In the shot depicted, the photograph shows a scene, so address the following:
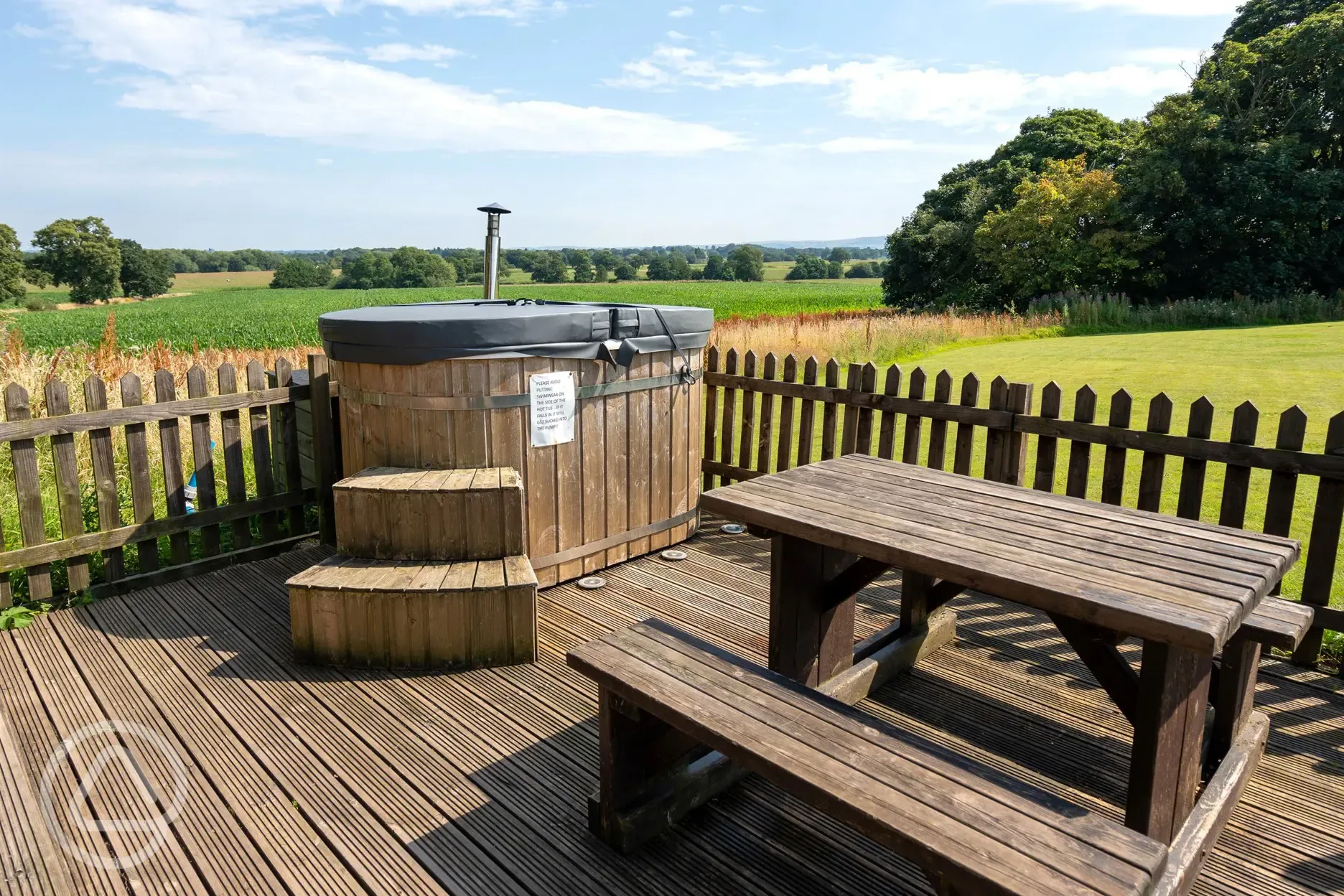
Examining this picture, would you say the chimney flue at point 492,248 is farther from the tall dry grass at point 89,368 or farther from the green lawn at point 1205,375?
the green lawn at point 1205,375

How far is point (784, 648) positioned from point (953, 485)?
959 mm

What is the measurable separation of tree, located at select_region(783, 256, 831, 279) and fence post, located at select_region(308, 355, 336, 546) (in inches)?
3528

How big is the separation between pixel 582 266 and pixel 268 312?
60.8 meters

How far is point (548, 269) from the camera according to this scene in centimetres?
9350

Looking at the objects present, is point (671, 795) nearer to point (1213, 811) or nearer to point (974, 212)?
point (1213, 811)

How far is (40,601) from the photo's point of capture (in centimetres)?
460

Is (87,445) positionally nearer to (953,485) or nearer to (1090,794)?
(953,485)

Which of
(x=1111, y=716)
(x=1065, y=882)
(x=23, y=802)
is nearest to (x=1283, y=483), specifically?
(x=1111, y=716)

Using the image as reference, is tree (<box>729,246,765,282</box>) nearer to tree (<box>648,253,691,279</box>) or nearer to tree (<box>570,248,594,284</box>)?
tree (<box>648,253,691,279</box>)

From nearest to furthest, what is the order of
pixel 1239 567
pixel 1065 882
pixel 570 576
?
1. pixel 1065 882
2. pixel 1239 567
3. pixel 570 576

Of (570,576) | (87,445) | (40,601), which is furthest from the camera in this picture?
(87,445)

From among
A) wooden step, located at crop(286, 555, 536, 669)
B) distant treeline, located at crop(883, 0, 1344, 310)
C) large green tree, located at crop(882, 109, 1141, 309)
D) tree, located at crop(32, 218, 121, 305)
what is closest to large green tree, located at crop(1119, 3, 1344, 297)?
distant treeline, located at crop(883, 0, 1344, 310)

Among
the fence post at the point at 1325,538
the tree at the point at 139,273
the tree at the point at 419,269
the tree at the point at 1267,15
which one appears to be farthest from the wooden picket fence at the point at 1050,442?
the tree at the point at 139,273

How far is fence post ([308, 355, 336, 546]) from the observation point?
544 centimetres
